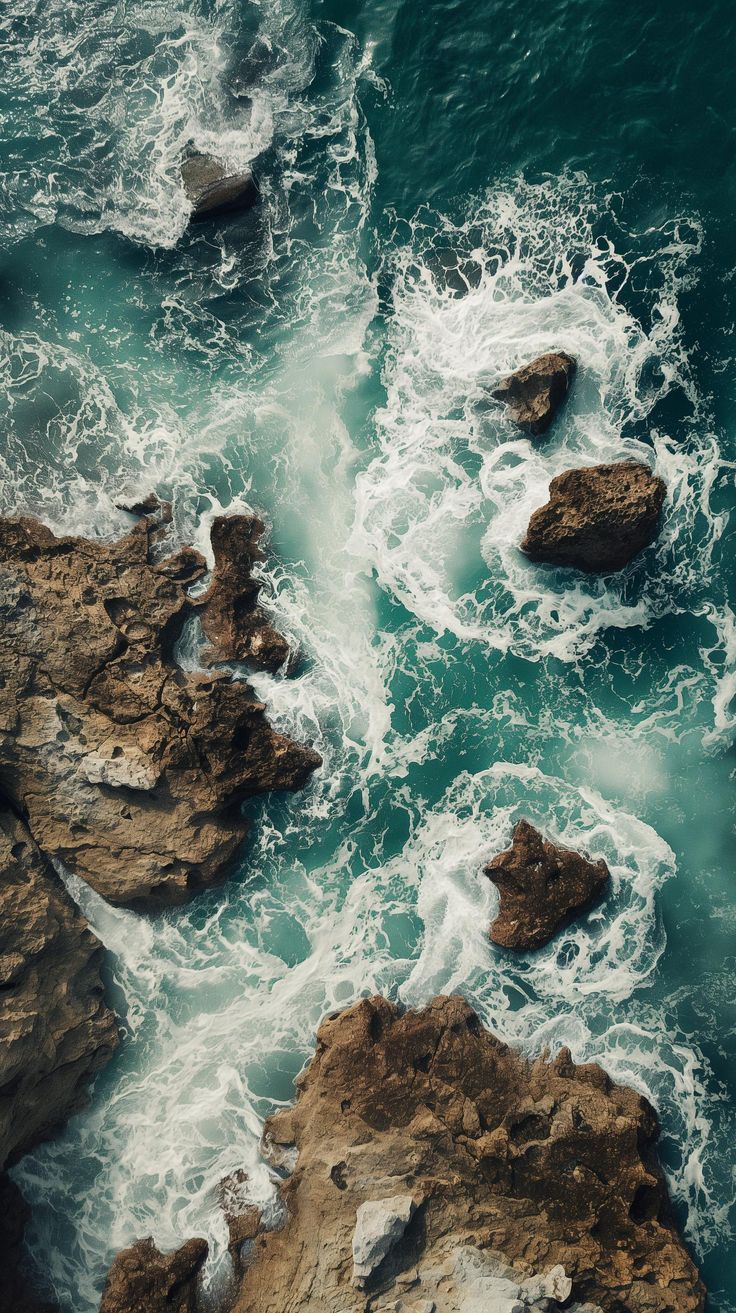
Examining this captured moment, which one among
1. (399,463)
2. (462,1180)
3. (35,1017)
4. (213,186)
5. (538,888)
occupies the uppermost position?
(213,186)

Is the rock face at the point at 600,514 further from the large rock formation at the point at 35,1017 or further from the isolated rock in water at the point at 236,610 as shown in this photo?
the large rock formation at the point at 35,1017

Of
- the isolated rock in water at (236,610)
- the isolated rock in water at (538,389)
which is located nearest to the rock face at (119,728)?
the isolated rock in water at (236,610)

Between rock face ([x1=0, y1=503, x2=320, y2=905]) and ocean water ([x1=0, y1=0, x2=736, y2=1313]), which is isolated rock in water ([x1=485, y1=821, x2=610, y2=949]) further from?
rock face ([x1=0, y1=503, x2=320, y2=905])

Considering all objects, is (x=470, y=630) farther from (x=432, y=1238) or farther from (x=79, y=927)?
(x=432, y=1238)

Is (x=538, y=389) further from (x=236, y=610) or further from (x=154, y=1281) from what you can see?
(x=154, y=1281)

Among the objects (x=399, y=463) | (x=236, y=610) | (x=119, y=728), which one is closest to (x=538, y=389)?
(x=399, y=463)
